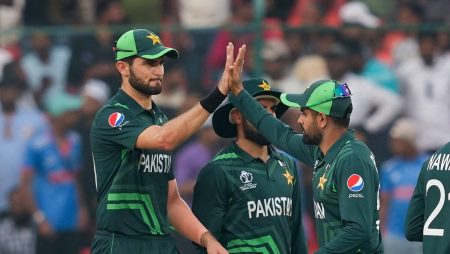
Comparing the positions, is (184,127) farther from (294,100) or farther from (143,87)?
(294,100)

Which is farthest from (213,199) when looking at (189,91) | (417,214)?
(189,91)

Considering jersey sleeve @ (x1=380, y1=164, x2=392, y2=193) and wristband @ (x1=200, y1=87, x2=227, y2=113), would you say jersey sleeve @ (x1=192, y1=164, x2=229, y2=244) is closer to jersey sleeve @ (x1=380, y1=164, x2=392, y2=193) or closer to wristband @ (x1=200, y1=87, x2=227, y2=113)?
wristband @ (x1=200, y1=87, x2=227, y2=113)

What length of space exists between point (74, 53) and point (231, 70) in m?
5.64

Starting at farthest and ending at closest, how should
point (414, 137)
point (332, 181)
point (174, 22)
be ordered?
point (174, 22)
point (414, 137)
point (332, 181)

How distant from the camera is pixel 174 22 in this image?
13.8 m

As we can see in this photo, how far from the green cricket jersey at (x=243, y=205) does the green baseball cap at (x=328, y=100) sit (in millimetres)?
680

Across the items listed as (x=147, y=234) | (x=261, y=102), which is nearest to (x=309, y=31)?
(x=261, y=102)

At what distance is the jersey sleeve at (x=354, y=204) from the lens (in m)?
7.32

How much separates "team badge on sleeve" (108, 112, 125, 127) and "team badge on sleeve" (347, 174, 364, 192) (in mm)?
1483

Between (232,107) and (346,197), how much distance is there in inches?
53.7

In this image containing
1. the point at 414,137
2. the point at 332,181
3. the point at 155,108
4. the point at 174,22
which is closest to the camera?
the point at 332,181

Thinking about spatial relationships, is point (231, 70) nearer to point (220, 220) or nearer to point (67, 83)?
point (220, 220)

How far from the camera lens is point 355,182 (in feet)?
24.3

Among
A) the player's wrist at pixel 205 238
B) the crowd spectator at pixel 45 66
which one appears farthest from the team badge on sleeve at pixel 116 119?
the crowd spectator at pixel 45 66
